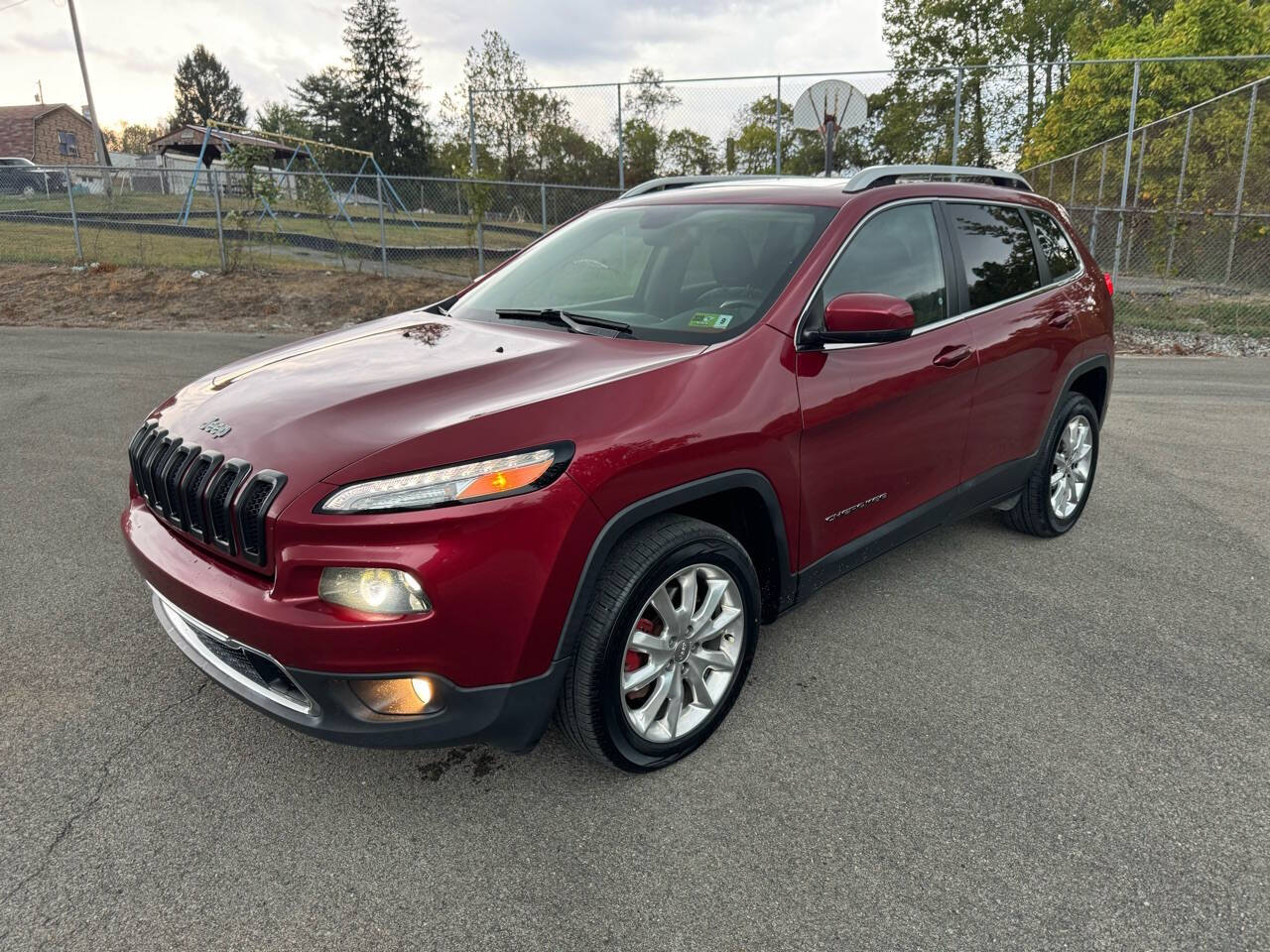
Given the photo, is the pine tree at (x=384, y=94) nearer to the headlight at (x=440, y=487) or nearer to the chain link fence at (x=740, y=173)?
the chain link fence at (x=740, y=173)

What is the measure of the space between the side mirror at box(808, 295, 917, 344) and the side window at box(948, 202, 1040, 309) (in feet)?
3.28

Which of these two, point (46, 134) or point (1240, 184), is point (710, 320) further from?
point (46, 134)

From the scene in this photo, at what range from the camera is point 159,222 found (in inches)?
841

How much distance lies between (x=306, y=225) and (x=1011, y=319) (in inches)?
743

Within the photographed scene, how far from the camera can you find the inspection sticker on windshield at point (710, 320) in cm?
295

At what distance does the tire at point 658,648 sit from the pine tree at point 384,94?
56.3 m

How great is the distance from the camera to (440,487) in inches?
85.4

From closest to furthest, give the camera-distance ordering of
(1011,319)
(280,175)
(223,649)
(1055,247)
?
(223,649) → (1011,319) → (1055,247) → (280,175)

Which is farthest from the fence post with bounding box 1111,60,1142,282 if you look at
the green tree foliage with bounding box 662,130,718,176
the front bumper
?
the front bumper

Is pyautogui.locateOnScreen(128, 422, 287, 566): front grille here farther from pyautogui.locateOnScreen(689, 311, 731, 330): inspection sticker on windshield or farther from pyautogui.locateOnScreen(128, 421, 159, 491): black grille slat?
pyautogui.locateOnScreen(689, 311, 731, 330): inspection sticker on windshield

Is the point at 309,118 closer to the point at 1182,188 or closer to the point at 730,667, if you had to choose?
the point at 1182,188

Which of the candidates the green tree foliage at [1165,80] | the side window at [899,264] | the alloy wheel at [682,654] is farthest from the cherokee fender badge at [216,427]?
the green tree foliage at [1165,80]

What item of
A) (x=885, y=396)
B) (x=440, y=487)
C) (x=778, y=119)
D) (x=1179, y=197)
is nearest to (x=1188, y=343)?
(x=1179, y=197)

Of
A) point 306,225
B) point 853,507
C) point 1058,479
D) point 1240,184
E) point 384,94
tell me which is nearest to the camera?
point 853,507
